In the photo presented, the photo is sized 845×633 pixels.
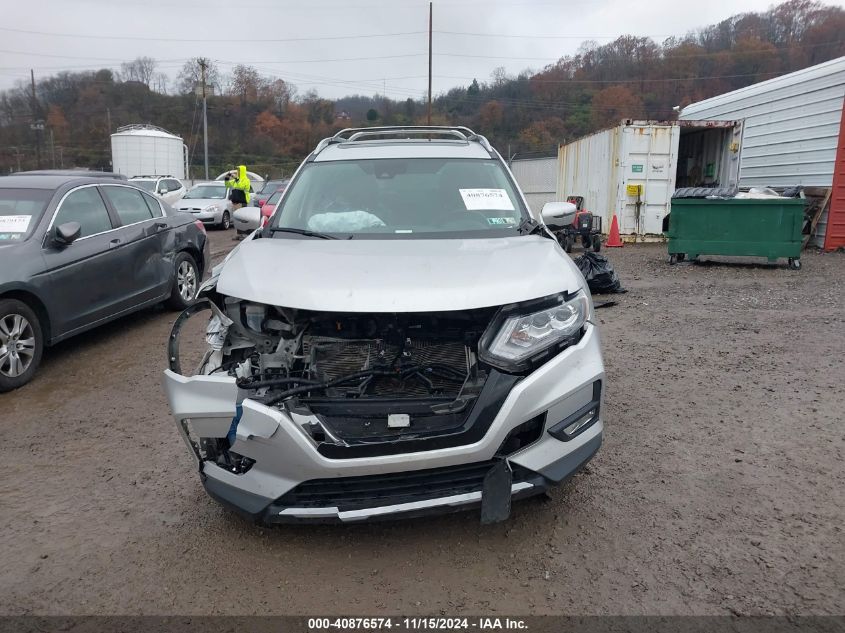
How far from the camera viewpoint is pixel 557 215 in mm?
4340

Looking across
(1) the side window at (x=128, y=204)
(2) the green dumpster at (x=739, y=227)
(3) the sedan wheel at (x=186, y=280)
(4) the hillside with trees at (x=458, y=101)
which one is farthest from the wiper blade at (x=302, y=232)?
(4) the hillside with trees at (x=458, y=101)

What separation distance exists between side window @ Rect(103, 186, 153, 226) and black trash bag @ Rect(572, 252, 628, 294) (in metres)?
5.49

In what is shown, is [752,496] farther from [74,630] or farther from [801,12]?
[801,12]

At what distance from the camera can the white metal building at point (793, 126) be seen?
40.9 ft

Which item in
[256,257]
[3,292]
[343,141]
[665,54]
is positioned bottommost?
[3,292]

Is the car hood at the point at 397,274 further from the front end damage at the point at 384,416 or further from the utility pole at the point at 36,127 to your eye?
the utility pole at the point at 36,127

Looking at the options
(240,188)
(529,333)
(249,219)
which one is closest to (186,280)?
(249,219)

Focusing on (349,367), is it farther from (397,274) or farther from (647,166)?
(647,166)

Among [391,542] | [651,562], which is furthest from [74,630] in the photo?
[651,562]

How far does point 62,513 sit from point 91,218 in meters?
3.65

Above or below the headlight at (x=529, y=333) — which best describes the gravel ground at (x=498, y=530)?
below

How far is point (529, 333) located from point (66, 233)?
4404 millimetres

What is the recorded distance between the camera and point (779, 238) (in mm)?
10156

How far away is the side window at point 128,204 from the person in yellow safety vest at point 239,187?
3.33ft
